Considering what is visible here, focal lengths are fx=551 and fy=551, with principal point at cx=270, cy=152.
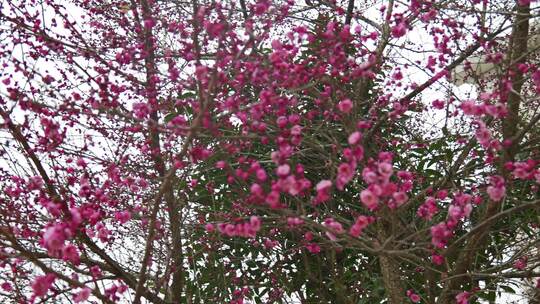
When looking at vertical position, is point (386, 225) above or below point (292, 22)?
below

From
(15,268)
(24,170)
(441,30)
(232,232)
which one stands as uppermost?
(441,30)

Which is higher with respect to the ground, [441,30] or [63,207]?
[441,30]

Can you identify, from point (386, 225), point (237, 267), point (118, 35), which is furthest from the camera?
point (237, 267)

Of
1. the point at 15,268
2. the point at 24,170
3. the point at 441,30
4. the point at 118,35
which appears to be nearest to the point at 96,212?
the point at 15,268

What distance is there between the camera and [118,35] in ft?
14.9

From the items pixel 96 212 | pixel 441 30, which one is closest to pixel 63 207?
pixel 96 212

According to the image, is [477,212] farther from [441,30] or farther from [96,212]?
[96,212]

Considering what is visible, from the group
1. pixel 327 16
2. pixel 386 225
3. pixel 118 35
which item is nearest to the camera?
pixel 386 225

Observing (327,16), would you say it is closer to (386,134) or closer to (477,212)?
(386,134)

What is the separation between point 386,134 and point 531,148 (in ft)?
5.11

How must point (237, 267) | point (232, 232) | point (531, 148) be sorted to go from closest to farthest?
point (232, 232)
point (531, 148)
point (237, 267)

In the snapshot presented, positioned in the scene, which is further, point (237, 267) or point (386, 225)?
point (237, 267)

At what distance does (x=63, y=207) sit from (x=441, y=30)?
2.65 m

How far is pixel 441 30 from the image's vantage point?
3.74 m
